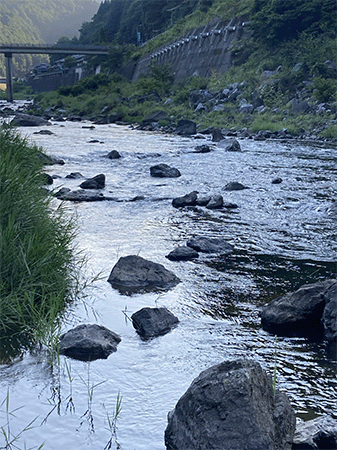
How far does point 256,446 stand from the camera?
2426 millimetres

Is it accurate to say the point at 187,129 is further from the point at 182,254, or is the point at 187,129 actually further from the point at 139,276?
the point at 139,276

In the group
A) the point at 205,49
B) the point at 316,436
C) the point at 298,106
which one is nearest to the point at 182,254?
the point at 316,436

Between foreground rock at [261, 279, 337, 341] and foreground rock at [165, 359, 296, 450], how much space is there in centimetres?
150

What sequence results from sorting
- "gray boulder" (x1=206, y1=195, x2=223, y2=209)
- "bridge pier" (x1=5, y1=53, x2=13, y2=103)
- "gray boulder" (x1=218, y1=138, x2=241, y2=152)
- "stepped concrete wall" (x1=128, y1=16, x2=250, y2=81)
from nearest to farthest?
Answer: "gray boulder" (x1=206, y1=195, x2=223, y2=209) < "gray boulder" (x1=218, y1=138, x2=241, y2=152) < "stepped concrete wall" (x1=128, y1=16, x2=250, y2=81) < "bridge pier" (x1=5, y1=53, x2=13, y2=103)

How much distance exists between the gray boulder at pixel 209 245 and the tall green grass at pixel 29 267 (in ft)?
5.21

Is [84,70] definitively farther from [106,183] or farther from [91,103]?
[106,183]

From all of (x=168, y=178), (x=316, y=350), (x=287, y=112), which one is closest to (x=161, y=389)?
(x=316, y=350)

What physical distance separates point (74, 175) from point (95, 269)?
6202 mm

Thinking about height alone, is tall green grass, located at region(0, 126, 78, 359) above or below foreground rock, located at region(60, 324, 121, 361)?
above

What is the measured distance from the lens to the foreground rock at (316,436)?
2.67 metres

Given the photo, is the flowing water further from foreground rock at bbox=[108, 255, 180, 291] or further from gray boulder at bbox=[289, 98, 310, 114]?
gray boulder at bbox=[289, 98, 310, 114]

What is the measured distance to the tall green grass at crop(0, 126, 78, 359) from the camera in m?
3.98

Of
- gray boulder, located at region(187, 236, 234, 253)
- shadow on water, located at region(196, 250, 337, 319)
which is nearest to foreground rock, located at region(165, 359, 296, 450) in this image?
shadow on water, located at region(196, 250, 337, 319)

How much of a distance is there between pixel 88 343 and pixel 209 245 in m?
2.91
